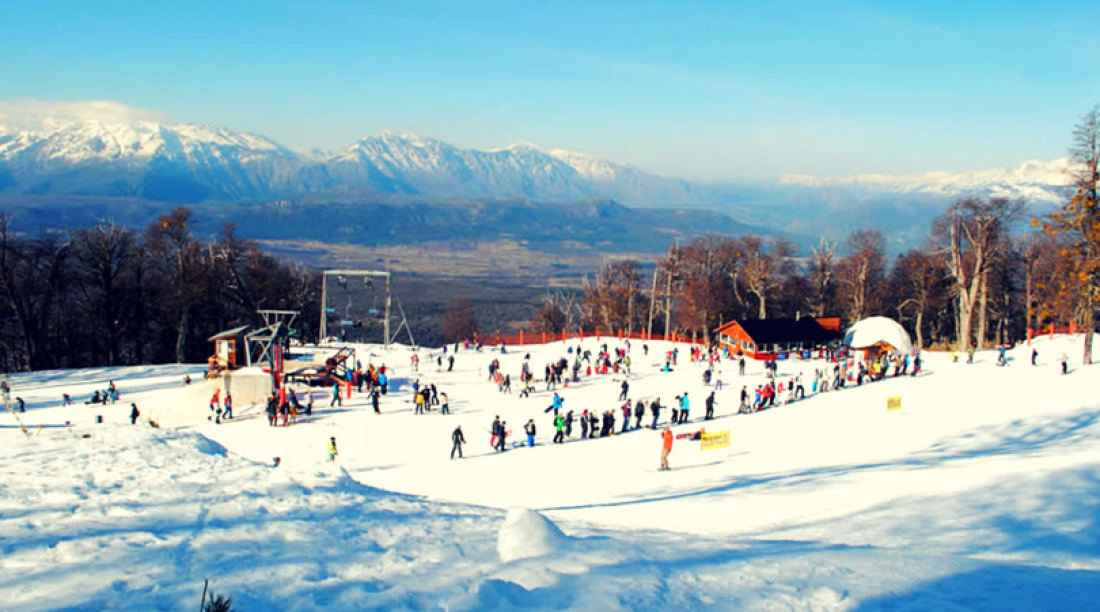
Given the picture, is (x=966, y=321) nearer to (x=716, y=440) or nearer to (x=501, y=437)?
(x=716, y=440)

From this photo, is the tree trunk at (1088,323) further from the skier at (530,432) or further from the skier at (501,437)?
the skier at (501,437)

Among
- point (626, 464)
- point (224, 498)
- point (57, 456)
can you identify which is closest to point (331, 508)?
point (224, 498)

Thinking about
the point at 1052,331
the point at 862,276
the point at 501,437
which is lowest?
the point at 501,437

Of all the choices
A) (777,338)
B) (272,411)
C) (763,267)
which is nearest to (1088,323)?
(777,338)

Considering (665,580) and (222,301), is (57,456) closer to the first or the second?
(665,580)

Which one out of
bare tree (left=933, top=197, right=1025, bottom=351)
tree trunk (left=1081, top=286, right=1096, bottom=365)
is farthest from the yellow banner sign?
bare tree (left=933, top=197, right=1025, bottom=351)
